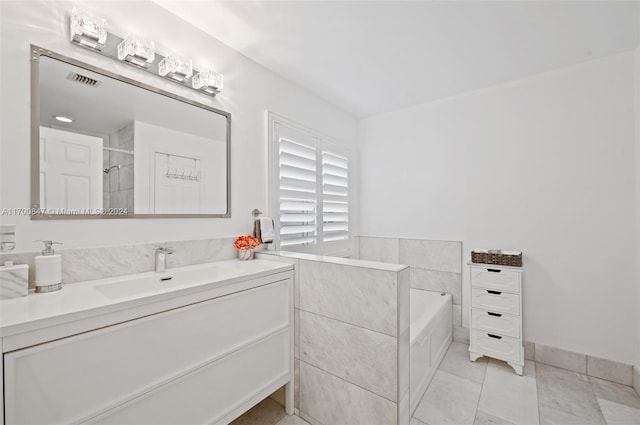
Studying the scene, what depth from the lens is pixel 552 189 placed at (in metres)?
2.23

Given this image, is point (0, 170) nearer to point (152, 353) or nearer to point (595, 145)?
point (152, 353)

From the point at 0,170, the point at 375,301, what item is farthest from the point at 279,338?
the point at 0,170

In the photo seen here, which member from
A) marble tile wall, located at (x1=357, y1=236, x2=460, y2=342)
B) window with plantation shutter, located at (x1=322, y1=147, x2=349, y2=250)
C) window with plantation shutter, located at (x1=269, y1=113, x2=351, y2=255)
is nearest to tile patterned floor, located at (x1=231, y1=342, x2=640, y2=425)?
marble tile wall, located at (x1=357, y1=236, x2=460, y2=342)

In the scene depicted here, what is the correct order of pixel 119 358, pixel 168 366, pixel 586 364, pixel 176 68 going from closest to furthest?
pixel 119 358 < pixel 168 366 < pixel 176 68 < pixel 586 364

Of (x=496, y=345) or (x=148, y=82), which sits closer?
(x=148, y=82)

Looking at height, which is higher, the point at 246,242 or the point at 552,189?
the point at 552,189

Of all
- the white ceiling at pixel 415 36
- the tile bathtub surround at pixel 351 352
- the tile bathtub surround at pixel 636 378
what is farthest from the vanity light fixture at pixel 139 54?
the tile bathtub surround at pixel 636 378

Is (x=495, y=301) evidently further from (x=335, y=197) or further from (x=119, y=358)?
(x=119, y=358)

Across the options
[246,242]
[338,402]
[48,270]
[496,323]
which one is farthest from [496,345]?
[48,270]

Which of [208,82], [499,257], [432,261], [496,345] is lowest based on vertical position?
[496,345]

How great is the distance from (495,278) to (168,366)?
230cm

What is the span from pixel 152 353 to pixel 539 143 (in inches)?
116

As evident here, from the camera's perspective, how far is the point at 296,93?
2.46 m

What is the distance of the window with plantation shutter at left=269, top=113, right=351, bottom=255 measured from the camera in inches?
88.6
